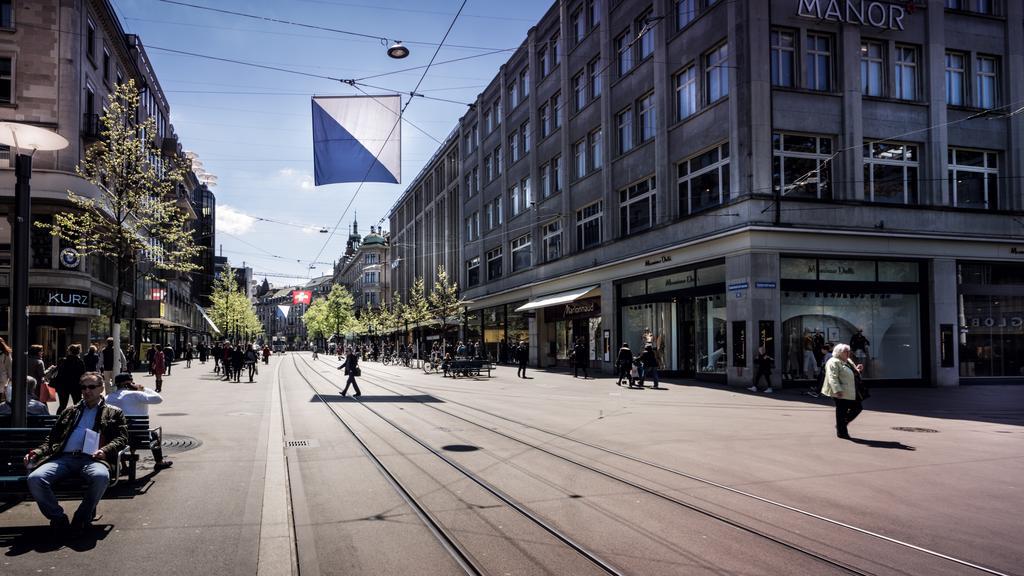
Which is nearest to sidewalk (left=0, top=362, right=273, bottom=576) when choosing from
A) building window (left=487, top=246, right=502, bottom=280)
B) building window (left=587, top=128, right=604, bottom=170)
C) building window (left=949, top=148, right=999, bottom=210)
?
building window (left=949, top=148, right=999, bottom=210)

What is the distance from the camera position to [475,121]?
53.5 meters

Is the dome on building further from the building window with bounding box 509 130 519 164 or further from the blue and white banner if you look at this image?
the blue and white banner

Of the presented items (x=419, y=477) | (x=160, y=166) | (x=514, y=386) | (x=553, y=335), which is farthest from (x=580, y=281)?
(x=160, y=166)

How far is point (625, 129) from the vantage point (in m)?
30.7

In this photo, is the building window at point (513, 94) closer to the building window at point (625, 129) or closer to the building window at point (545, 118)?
the building window at point (545, 118)

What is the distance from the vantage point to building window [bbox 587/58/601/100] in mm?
33106

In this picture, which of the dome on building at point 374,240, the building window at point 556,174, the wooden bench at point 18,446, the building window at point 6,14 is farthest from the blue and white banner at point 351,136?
the dome on building at point 374,240

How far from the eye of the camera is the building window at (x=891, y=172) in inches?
931

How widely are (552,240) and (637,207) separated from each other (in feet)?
32.6

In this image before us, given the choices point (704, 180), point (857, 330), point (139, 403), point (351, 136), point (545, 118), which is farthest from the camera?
point (545, 118)

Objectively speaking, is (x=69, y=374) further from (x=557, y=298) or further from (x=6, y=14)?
(x=557, y=298)

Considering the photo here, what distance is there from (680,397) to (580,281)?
15.3 m

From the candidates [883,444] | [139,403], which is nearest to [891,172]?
[883,444]

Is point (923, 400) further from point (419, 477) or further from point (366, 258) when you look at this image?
point (366, 258)
